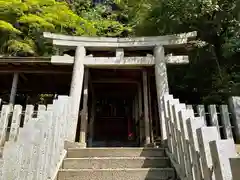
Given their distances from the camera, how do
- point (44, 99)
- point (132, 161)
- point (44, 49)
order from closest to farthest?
point (132, 161) → point (44, 99) → point (44, 49)

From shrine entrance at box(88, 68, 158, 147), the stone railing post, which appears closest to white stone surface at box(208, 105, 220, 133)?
the stone railing post

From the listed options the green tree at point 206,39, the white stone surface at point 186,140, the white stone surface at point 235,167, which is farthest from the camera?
the green tree at point 206,39

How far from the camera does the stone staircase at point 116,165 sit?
339 cm

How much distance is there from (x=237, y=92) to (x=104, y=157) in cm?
431

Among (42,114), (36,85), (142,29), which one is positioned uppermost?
(142,29)

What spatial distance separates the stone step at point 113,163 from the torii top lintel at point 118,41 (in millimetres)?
3191

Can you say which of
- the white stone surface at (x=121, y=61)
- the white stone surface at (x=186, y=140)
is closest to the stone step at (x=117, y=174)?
the white stone surface at (x=186, y=140)

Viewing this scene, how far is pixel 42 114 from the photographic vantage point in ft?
9.23

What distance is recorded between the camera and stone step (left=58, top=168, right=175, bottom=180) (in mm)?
3379

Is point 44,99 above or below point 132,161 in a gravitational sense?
above

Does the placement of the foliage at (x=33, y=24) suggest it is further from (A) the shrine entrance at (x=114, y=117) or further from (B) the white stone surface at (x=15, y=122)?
(B) the white stone surface at (x=15, y=122)

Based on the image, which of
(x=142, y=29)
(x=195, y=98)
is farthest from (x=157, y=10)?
(x=195, y=98)

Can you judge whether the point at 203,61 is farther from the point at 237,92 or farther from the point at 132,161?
the point at 132,161

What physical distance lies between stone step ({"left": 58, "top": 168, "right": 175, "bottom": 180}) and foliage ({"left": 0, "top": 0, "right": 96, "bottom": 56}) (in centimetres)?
816
